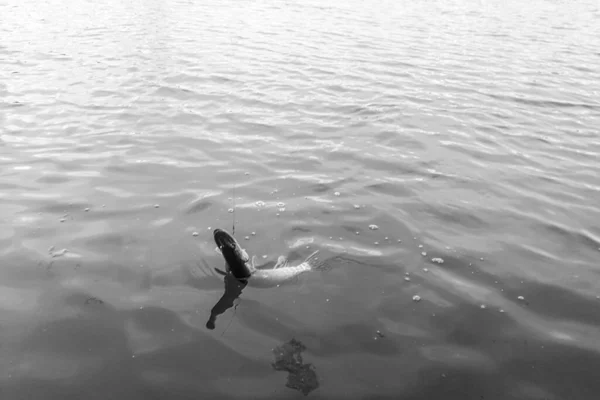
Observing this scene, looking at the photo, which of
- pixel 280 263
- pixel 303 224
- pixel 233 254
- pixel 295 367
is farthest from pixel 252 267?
pixel 295 367

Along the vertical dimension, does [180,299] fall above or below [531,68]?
below

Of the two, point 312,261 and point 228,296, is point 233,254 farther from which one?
point 312,261

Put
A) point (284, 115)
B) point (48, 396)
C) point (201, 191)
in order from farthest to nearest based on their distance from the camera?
point (284, 115) → point (201, 191) → point (48, 396)

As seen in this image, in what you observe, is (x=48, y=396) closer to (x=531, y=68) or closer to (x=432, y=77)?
(x=432, y=77)

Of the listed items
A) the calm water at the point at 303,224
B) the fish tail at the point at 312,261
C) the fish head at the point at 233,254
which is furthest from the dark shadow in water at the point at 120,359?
the fish tail at the point at 312,261

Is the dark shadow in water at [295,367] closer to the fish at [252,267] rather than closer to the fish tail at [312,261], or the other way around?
the fish at [252,267]

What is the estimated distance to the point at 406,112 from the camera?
1192 centimetres

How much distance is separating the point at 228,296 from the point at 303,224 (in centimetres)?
183

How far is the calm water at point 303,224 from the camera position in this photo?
484 cm

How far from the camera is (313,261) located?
646 cm

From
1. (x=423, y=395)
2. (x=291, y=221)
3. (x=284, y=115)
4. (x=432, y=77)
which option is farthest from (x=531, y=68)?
(x=423, y=395)

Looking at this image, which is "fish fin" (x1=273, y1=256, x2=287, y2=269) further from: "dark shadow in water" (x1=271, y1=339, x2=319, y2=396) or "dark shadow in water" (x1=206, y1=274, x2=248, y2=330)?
"dark shadow in water" (x1=271, y1=339, x2=319, y2=396)

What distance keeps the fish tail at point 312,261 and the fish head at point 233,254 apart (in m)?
0.81

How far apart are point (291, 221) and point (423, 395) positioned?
11.1 ft
